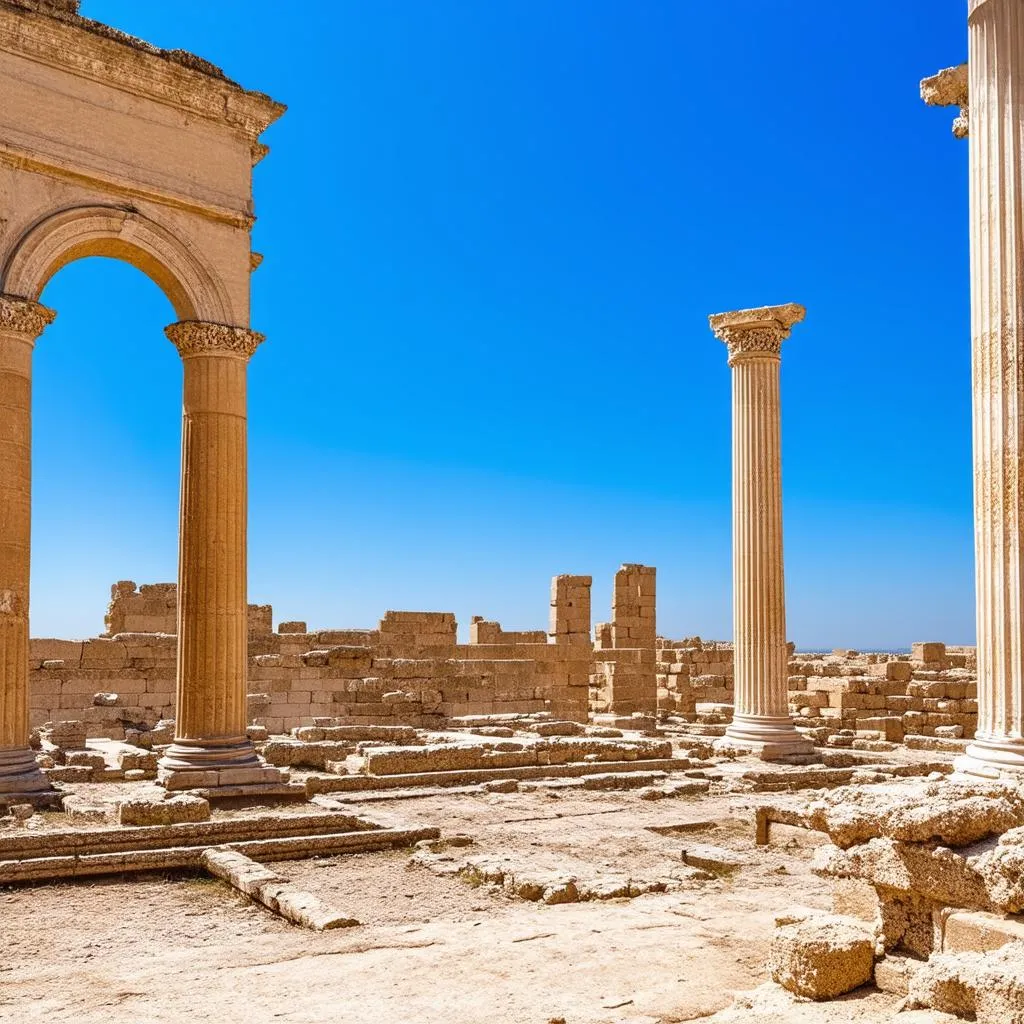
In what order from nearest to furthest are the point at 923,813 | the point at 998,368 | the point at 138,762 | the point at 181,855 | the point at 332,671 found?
the point at 923,813 → the point at 998,368 → the point at 181,855 → the point at 138,762 → the point at 332,671

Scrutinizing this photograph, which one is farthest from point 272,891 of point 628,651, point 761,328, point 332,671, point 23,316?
point 628,651

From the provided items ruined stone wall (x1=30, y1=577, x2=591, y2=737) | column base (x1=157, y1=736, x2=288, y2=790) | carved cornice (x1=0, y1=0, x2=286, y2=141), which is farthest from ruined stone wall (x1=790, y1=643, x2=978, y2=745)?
carved cornice (x1=0, y1=0, x2=286, y2=141)

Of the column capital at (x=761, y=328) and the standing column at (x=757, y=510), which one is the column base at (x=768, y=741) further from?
the column capital at (x=761, y=328)

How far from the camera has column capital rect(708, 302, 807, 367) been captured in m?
16.7

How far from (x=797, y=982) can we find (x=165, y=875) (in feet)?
17.2

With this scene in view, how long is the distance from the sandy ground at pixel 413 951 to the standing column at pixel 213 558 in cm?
321

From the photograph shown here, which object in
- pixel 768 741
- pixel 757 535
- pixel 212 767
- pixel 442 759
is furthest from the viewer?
pixel 757 535

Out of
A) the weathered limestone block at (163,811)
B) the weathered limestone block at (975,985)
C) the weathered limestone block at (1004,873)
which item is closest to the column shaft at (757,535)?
the weathered limestone block at (163,811)

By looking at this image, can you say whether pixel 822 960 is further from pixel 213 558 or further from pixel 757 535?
pixel 757 535

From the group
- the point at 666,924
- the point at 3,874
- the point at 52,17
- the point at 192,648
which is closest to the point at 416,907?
the point at 666,924

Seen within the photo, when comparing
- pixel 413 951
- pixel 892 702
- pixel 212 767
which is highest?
pixel 212 767

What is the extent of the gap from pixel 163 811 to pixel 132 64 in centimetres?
758

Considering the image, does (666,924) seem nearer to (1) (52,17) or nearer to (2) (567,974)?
(2) (567,974)

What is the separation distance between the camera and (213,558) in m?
12.1
